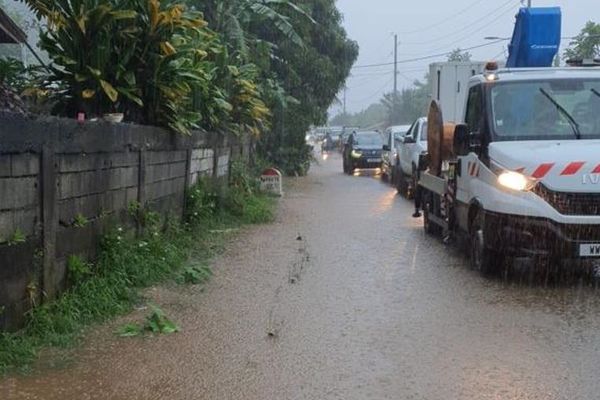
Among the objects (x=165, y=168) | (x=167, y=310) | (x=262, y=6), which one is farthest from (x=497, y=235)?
(x=262, y=6)

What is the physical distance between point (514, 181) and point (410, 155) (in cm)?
1164

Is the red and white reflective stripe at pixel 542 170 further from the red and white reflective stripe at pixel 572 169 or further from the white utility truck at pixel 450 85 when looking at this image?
the white utility truck at pixel 450 85

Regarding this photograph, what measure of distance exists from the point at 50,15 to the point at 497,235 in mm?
5241

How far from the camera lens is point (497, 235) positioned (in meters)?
8.29

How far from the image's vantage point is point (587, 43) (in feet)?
110

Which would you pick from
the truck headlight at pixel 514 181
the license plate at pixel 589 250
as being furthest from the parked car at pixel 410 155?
the license plate at pixel 589 250

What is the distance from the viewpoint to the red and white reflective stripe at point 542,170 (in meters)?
7.86

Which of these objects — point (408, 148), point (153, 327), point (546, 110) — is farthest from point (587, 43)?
point (153, 327)

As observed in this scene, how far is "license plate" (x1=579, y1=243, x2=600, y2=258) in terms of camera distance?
25.6 ft

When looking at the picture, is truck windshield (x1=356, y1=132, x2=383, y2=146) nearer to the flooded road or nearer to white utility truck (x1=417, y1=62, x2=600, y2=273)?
white utility truck (x1=417, y1=62, x2=600, y2=273)

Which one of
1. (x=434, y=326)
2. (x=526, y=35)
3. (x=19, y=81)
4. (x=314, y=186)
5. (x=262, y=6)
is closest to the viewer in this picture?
(x=434, y=326)

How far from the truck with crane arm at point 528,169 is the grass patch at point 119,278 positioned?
3190mm

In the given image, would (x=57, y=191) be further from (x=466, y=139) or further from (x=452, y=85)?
(x=452, y=85)

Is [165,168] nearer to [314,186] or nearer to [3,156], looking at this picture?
[3,156]
